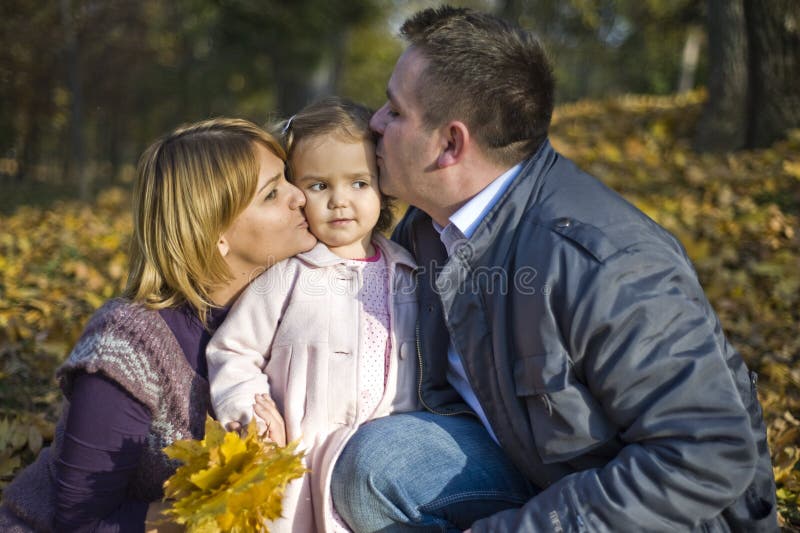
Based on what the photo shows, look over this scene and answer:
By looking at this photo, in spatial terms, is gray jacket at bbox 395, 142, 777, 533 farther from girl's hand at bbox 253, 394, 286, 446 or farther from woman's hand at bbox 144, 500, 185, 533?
woman's hand at bbox 144, 500, 185, 533

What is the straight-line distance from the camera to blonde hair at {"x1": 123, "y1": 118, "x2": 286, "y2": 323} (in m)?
2.14

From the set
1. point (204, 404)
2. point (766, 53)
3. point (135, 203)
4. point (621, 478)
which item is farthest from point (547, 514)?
point (766, 53)

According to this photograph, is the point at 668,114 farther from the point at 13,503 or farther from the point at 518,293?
the point at 13,503

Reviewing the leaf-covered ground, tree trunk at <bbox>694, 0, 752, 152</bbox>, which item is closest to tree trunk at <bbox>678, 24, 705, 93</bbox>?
tree trunk at <bbox>694, 0, 752, 152</bbox>

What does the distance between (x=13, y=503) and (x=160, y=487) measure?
0.46 m

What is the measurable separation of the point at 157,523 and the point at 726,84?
6689mm

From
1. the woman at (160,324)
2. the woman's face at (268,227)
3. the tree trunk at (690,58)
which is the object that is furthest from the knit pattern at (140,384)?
the tree trunk at (690,58)

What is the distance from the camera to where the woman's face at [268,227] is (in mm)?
2234

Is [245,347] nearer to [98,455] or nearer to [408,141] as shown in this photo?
[98,455]

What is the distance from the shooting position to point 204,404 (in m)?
2.17

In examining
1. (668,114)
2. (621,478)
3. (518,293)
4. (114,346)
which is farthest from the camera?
(668,114)

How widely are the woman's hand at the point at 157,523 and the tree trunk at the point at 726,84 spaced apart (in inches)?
250

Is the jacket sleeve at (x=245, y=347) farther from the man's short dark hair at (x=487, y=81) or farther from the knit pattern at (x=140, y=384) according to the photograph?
the man's short dark hair at (x=487, y=81)

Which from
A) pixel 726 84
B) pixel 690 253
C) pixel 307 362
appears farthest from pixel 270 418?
pixel 726 84
